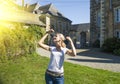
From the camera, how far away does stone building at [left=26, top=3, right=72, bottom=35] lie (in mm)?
52562

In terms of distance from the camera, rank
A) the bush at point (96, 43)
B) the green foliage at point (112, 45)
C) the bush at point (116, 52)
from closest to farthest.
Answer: the bush at point (116, 52) → the green foliage at point (112, 45) → the bush at point (96, 43)

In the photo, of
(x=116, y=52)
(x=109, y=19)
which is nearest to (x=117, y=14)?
(x=109, y=19)

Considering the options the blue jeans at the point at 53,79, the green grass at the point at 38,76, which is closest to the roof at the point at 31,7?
the green grass at the point at 38,76

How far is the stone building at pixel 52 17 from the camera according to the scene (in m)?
52.6

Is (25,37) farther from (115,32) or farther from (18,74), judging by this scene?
(115,32)

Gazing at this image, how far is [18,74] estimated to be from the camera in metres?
13.1

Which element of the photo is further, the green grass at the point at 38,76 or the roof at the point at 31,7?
the roof at the point at 31,7

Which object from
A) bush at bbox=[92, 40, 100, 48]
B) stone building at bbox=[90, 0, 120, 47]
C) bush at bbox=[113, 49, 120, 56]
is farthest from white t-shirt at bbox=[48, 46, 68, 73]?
bush at bbox=[92, 40, 100, 48]

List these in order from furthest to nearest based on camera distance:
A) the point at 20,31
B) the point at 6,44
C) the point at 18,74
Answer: the point at 20,31 < the point at 6,44 < the point at 18,74

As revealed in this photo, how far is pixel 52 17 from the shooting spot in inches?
2132

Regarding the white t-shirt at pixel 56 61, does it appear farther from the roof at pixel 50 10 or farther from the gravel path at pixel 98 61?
the roof at pixel 50 10

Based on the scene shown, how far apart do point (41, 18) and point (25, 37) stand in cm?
3313

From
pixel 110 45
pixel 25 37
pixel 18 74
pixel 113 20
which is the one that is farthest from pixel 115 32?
pixel 18 74

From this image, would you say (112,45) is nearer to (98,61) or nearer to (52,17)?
(98,61)
